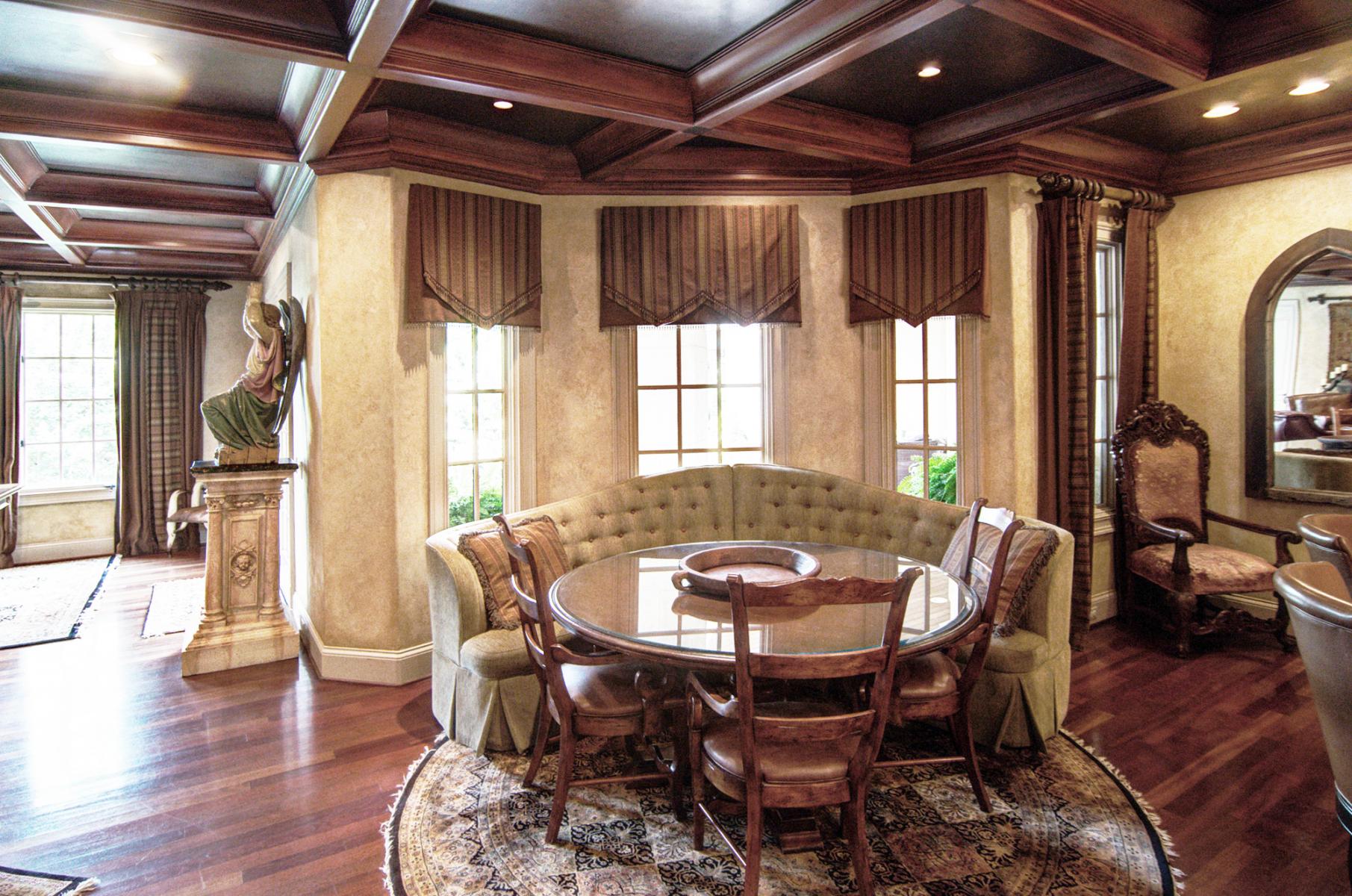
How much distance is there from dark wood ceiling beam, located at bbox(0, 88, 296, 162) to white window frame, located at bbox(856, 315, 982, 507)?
315 centimetres

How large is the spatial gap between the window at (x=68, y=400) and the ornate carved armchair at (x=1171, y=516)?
7914 millimetres

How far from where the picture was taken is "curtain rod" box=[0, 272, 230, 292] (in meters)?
6.46

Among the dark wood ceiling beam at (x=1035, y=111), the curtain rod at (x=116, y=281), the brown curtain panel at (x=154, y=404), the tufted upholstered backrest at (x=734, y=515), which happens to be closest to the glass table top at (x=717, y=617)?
the tufted upholstered backrest at (x=734, y=515)

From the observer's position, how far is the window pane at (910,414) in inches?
169

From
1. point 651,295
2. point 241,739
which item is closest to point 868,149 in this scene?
point 651,295

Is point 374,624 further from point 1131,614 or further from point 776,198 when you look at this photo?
point 1131,614

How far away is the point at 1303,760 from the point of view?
283cm

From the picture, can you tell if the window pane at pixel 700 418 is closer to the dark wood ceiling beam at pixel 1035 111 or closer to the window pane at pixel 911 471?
the window pane at pixel 911 471

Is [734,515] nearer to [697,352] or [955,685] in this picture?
[697,352]

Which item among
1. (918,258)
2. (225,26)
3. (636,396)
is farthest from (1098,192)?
(225,26)

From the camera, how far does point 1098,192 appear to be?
13.5 ft

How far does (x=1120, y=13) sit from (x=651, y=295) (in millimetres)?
2384

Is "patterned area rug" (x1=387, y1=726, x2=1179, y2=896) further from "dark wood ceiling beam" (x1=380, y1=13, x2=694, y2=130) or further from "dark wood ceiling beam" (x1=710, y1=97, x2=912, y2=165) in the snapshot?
"dark wood ceiling beam" (x1=710, y1=97, x2=912, y2=165)

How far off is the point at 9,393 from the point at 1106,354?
330 inches
